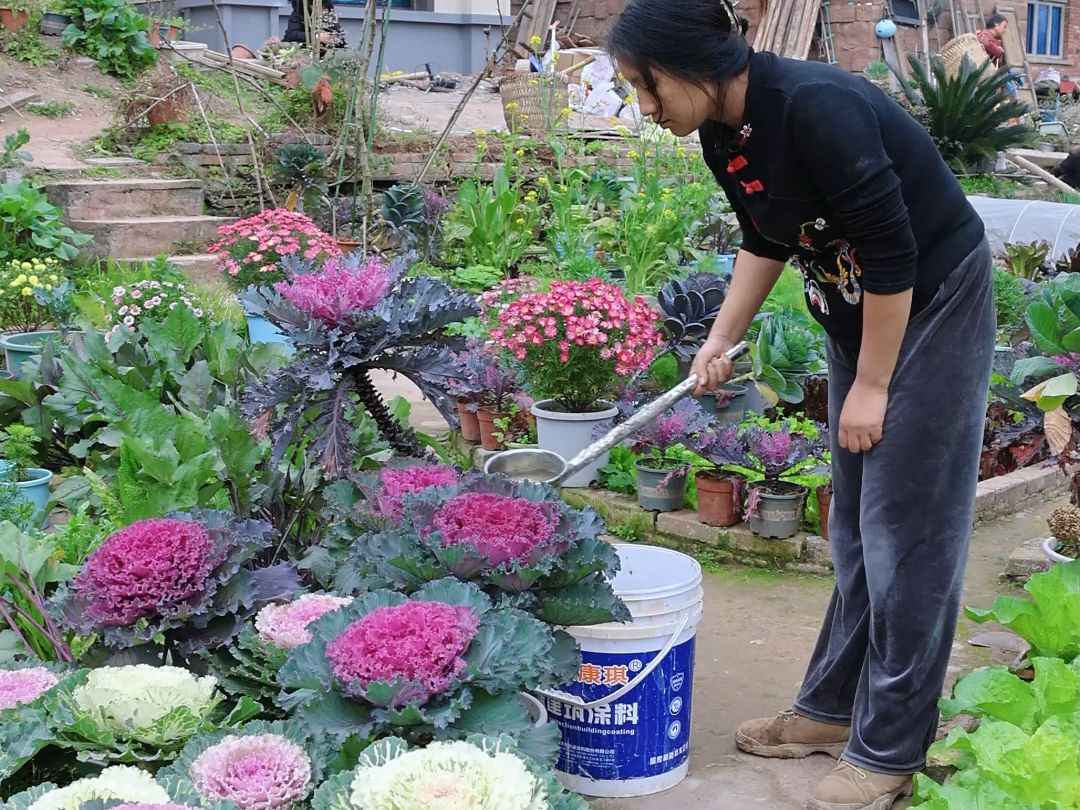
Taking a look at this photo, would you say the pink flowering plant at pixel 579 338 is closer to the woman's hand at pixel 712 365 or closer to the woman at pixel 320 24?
the woman's hand at pixel 712 365

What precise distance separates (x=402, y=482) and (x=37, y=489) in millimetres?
2145

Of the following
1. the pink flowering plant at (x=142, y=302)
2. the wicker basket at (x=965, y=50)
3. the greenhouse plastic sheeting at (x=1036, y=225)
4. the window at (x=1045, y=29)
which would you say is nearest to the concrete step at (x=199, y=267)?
the pink flowering plant at (x=142, y=302)

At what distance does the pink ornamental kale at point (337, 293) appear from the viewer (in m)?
2.82

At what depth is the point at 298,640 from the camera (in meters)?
2.16

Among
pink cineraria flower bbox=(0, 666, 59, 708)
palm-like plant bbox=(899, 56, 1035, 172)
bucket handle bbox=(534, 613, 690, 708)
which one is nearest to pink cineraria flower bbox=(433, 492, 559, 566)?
bucket handle bbox=(534, 613, 690, 708)

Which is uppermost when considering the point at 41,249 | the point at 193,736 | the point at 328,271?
the point at 328,271

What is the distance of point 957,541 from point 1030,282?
15.7ft

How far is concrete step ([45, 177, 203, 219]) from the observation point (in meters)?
8.32

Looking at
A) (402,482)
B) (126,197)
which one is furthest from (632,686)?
(126,197)

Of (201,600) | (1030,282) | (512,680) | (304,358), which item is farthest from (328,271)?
(1030,282)

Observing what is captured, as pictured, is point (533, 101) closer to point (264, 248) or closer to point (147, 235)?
point (147, 235)

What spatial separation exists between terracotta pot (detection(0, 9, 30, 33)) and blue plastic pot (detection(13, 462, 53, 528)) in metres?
8.14

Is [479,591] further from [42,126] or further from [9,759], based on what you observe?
[42,126]

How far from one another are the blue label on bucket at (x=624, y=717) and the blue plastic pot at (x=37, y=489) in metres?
2.20
